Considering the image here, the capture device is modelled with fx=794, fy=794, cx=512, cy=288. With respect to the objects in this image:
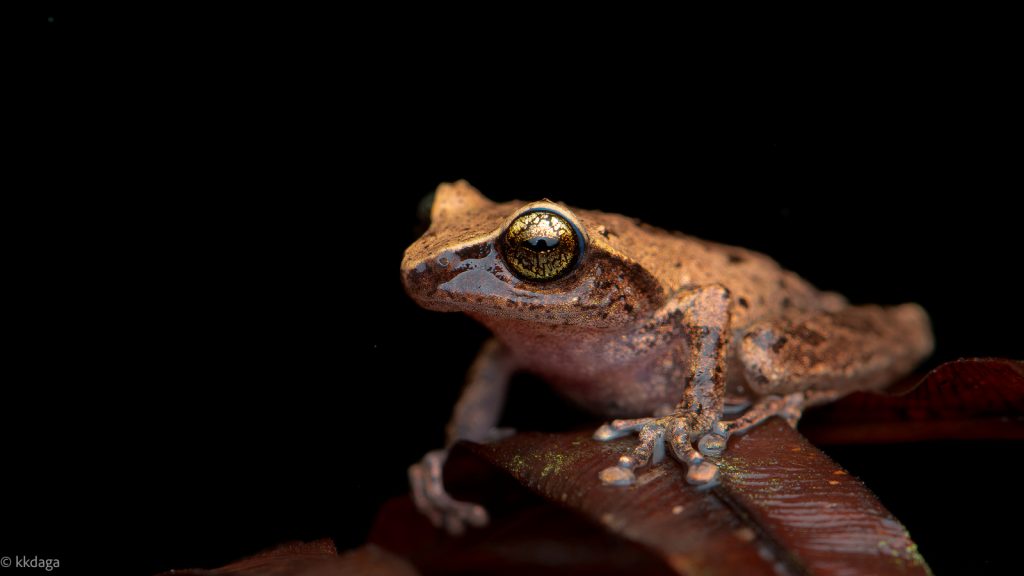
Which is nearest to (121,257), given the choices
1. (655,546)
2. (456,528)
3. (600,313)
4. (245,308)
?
(245,308)

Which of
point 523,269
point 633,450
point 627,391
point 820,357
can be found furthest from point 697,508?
point 820,357

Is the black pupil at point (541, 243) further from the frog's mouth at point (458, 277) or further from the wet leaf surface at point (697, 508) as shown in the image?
the wet leaf surface at point (697, 508)

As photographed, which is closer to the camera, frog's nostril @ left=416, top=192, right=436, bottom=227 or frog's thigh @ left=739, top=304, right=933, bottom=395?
frog's thigh @ left=739, top=304, right=933, bottom=395

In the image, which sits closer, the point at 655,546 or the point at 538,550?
the point at 655,546

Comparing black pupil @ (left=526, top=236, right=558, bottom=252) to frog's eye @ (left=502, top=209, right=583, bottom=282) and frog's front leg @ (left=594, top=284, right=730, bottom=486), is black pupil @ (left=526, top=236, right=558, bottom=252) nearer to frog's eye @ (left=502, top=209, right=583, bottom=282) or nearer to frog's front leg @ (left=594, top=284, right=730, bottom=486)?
frog's eye @ (left=502, top=209, right=583, bottom=282)

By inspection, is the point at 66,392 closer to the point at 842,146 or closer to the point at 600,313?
the point at 600,313

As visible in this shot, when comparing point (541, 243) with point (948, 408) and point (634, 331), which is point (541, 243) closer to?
point (634, 331)

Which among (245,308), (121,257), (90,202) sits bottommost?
(245,308)

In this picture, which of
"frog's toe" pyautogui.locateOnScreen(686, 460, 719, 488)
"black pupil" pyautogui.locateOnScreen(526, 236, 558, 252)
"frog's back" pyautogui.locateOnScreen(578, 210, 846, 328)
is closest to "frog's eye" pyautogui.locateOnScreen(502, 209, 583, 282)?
"black pupil" pyautogui.locateOnScreen(526, 236, 558, 252)
